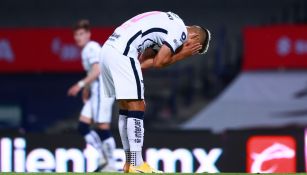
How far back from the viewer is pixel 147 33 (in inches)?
457

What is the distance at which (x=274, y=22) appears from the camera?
2433cm

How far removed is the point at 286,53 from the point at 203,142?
478cm

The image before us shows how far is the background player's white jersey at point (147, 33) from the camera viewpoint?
38.0 feet

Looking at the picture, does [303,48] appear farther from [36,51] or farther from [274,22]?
[36,51]

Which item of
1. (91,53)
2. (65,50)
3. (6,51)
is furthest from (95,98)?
(6,51)

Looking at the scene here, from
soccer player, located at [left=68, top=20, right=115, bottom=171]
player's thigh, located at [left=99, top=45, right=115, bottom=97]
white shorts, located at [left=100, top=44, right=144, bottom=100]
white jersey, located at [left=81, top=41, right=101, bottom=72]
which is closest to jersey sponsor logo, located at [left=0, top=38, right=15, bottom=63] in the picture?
soccer player, located at [left=68, top=20, right=115, bottom=171]

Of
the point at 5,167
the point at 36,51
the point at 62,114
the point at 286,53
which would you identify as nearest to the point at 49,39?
the point at 36,51

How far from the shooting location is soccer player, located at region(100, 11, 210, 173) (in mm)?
11484

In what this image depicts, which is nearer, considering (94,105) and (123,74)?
(123,74)

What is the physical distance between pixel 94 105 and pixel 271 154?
8.89 feet

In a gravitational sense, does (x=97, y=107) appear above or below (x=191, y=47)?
below

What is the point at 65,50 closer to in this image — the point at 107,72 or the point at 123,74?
the point at 107,72

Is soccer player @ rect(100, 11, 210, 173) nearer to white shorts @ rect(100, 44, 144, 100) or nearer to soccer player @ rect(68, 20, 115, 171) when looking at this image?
white shorts @ rect(100, 44, 144, 100)

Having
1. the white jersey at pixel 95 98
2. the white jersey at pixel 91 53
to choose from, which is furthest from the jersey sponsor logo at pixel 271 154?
the white jersey at pixel 91 53
